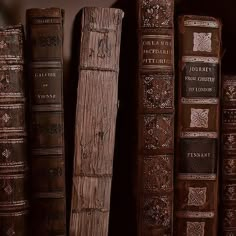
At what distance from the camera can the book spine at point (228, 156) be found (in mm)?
774

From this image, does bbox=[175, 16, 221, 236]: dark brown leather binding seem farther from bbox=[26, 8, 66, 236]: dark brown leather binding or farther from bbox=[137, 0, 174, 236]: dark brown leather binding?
bbox=[26, 8, 66, 236]: dark brown leather binding

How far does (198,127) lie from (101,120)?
154mm

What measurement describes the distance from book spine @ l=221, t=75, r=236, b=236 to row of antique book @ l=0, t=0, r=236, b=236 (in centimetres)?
3

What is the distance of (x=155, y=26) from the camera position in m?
0.73

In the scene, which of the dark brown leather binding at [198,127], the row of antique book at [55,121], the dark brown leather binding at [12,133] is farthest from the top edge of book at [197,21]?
the dark brown leather binding at [12,133]

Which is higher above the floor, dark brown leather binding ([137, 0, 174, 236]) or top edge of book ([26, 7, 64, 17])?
top edge of book ([26, 7, 64, 17])

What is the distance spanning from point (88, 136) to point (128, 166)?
0.45 ft

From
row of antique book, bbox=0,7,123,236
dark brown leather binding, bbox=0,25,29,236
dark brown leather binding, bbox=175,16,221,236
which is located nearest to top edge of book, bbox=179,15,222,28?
dark brown leather binding, bbox=175,16,221,236

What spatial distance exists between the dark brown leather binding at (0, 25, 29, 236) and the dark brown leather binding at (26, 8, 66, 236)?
2 cm

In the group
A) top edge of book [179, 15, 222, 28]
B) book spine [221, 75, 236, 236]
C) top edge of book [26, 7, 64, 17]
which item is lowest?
book spine [221, 75, 236, 236]

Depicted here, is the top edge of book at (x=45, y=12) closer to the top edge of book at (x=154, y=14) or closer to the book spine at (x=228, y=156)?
the top edge of book at (x=154, y=14)

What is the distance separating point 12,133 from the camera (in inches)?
28.3

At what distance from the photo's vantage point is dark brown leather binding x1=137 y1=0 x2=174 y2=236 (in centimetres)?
73

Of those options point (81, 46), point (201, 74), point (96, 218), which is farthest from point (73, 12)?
point (96, 218)
